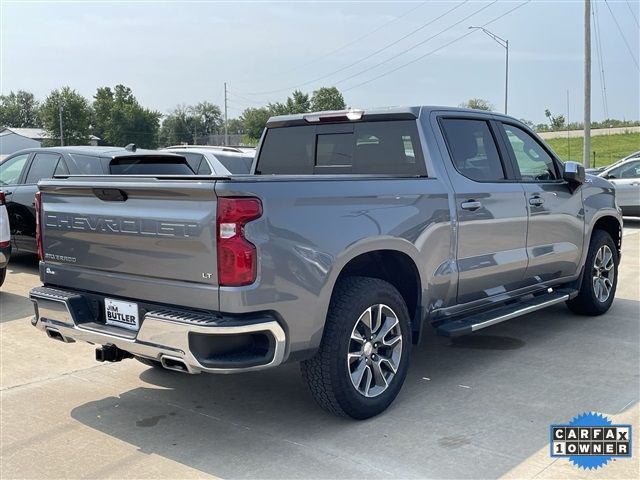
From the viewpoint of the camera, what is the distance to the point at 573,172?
6039 millimetres

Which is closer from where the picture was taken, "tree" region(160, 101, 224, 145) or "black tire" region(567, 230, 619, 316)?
"black tire" region(567, 230, 619, 316)

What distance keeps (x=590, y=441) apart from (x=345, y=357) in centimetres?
152

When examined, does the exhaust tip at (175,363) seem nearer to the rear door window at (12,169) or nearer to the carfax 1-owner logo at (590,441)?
the carfax 1-owner logo at (590,441)

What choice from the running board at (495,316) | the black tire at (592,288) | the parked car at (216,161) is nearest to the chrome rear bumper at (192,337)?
the running board at (495,316)

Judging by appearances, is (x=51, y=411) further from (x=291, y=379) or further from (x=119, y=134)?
(x=119, y=134)

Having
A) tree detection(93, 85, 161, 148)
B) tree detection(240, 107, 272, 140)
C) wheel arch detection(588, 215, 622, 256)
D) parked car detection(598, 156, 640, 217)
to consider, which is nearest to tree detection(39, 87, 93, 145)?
tree detection(93, 85, 161, 148)

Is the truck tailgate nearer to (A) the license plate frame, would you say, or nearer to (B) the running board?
(A) the license plate frame

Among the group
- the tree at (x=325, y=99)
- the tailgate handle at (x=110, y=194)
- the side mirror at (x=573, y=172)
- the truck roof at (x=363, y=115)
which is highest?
the tree at (x=325, y=99)

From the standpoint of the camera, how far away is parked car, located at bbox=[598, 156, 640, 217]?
15.0 m

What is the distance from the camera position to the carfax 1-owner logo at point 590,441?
373 centimetres

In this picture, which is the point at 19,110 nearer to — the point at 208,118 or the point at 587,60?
the point at 208,118

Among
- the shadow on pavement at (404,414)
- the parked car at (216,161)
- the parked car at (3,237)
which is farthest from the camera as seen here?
the parked car at (216,161)

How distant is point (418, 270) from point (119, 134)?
98.6 metres

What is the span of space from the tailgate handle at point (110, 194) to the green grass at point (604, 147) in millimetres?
44901
